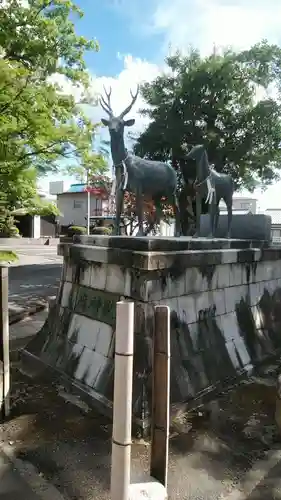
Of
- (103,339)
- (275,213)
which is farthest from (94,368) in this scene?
(275,213)

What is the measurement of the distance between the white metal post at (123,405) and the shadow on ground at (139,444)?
0.76 m

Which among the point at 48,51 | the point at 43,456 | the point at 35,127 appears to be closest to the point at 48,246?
the point at 48,51

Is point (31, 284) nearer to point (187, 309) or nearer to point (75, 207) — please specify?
point (187, 309)

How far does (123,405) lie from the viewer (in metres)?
2.23

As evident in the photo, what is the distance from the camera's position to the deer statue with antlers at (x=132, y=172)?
16.7ft

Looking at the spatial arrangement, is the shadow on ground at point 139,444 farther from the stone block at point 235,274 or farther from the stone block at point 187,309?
the stone block at point 235,274

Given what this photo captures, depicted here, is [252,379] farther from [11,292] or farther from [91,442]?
[11,292]

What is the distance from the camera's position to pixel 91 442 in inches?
139

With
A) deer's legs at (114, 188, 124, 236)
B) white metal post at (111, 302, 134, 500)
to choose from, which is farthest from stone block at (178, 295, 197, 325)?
white metal post at (111, 302, 134, 500)

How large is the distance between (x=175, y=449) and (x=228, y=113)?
16.0m

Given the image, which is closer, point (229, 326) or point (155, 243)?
point (155, 243)

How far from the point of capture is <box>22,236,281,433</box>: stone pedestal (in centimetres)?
407

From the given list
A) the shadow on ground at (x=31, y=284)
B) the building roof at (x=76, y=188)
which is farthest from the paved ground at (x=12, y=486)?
the building roof at (x=76, y=188)

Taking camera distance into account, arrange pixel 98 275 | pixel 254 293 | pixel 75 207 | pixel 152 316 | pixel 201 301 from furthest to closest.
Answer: pixel 75 207 → pixel 254 293 → pixel 201 301 → pixel 98 275 → pixel 152 316
